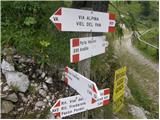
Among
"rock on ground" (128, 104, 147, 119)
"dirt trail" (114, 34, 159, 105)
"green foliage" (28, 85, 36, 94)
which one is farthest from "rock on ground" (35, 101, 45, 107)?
"dirt trail" (114, 34, 159, 105)

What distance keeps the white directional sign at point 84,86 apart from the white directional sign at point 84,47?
243mm

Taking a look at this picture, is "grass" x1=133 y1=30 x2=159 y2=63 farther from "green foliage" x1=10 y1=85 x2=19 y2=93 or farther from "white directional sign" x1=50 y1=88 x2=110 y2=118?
"white directional sign" x1=50 y1=88 x2=110 y2=118

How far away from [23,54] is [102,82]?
6.03 ft

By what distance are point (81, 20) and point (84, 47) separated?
0.32 meters

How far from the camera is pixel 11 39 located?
613cm

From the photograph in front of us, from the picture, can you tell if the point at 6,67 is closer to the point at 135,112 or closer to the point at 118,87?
the point at 118,87

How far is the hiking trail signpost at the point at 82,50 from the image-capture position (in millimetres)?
3545

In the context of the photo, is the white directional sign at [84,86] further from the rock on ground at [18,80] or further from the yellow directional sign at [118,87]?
the rock on ground at [18,80]

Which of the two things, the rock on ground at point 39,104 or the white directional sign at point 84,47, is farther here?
the rock on ground at point 39,104

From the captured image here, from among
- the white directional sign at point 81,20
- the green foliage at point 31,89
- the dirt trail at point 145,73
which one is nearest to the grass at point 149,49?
the dirt trail at point 145,73

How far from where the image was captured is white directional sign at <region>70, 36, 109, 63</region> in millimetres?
3609

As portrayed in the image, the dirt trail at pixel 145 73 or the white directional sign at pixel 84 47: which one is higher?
the white directional sign at pixel 84 47

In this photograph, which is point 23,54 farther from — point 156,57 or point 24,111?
A: point 156,57

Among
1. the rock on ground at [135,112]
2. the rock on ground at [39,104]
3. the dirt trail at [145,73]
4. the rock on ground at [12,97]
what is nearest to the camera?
the rock on ground at [12,97]
